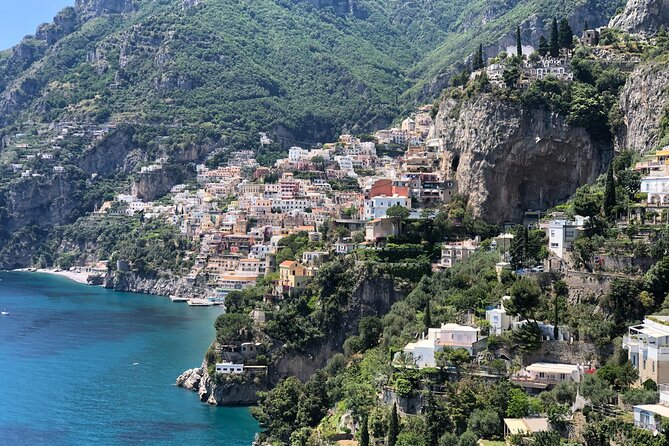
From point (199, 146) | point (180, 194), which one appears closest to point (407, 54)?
point (199, 146)

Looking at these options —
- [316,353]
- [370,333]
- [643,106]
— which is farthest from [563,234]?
[316,353]

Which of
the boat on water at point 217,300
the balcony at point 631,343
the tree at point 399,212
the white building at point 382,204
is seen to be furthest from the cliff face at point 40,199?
the balcony at point 631,343

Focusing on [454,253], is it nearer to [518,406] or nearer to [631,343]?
[631,343]

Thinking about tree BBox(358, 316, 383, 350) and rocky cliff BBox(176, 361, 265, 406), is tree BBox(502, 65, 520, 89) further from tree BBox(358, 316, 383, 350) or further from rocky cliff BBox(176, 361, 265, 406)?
rocky cliff BBox(176, 361, 265, 406)

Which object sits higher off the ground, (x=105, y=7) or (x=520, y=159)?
(x=105, y=7)

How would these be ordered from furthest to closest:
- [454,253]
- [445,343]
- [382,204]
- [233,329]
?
1. [382,204]
2. [233,329]
3. [454,253]
4. [445,343]

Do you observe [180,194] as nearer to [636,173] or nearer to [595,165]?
[595,165]

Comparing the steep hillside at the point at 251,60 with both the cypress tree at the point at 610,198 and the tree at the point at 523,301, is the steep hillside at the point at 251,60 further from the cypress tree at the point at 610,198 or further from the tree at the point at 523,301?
the tree at the point at 523,301
